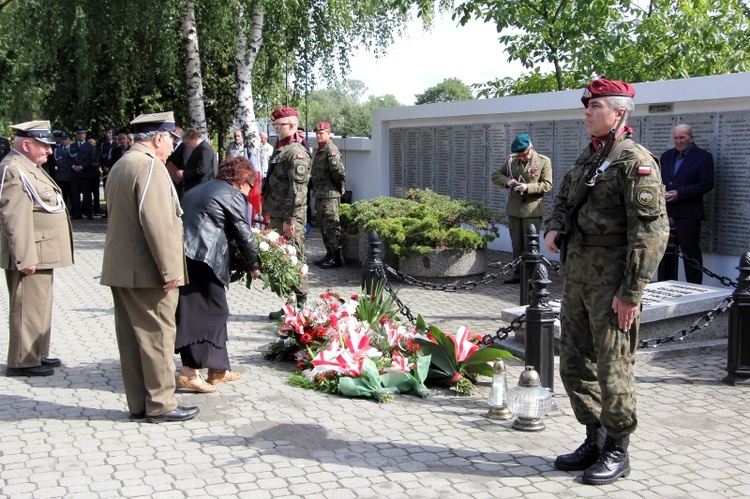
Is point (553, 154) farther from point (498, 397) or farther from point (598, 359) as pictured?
point (598, 359)

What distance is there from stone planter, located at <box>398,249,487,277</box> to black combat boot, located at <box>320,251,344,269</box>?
201 cm

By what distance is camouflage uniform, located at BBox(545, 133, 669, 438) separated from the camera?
4.59 m

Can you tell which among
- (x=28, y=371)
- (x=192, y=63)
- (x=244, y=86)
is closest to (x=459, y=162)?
(x=244, y=86)

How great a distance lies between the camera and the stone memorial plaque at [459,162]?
1548 centimetres

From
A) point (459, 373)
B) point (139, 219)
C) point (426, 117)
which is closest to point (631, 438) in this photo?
point (459, 373)

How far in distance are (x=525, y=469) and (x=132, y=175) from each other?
3068 millimetres

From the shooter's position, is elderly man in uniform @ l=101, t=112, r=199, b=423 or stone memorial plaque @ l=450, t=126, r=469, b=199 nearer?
elderly man in uniform @ l=101, t=112, r=199, b=423

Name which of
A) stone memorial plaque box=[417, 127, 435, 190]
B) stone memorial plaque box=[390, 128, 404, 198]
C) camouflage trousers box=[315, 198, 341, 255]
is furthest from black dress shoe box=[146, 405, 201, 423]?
stone memorial plaque box=[390, 128, 404, 198]

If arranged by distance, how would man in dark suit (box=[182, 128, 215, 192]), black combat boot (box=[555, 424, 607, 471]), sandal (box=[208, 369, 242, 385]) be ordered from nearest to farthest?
black combat boot (box=[555, 424, 607, 471]) → sandal (box=[208, 369, 242, 385]) → man in dark suit (box=[182, 128, 215, 192])

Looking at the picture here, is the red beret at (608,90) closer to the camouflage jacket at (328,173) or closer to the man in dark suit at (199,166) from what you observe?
the camouflage jacket at (328,173)

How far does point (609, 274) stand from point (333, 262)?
8.78m

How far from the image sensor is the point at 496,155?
14.8 m

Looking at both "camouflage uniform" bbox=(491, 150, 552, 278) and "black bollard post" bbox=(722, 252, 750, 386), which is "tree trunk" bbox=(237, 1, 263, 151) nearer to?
"camouflage uniform" bbox=(491, 150, 552, 278)

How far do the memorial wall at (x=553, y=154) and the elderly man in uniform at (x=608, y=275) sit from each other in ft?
19.6
